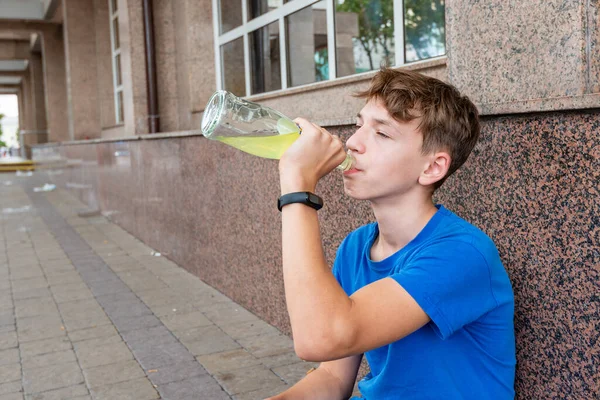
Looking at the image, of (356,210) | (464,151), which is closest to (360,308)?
(464,151)

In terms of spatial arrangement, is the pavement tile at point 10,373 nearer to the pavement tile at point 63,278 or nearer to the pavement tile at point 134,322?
the pavement tile at point 134,322

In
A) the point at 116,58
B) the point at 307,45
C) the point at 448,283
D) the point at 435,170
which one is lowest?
the point at 448,283

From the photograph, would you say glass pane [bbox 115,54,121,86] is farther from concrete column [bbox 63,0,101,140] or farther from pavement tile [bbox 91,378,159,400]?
pavement tile [bbox 91,378,159,400]

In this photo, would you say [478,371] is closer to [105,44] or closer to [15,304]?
[15,304]

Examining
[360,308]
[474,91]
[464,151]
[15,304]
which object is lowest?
[15,304]

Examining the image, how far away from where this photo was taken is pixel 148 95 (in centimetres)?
938

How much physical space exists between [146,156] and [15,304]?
273cm

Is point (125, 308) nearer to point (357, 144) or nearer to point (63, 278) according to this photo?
point (63, 278)

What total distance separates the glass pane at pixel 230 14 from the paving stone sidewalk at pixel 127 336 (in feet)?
9.45

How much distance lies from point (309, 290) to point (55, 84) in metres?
22.9

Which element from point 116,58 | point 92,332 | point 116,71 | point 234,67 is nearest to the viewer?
point 92,332

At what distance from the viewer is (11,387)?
139 inches

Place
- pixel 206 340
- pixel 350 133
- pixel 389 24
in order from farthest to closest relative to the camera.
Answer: pixel 389 24 < pixel 206 340 < pixel 350 133

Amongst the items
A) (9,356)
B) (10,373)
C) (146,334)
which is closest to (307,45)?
(146,334)
